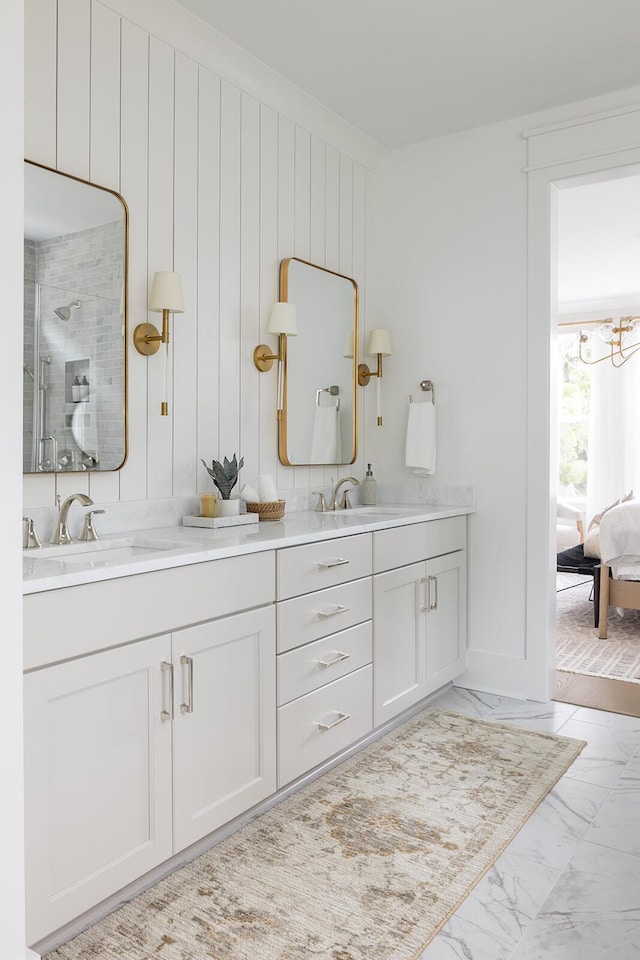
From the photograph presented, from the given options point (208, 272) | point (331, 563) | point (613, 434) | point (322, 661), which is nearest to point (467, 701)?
point (322, 661)

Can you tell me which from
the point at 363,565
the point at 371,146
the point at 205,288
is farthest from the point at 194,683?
the point at 371,146

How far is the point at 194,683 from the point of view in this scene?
78.2 inches

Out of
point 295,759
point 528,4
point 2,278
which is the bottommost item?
point 295,759

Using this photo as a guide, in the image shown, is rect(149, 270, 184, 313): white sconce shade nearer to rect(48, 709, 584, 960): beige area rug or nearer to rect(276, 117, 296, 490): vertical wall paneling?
rect(276, 117, 296, 490): vertical wall paneling

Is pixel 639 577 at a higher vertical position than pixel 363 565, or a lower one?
lower

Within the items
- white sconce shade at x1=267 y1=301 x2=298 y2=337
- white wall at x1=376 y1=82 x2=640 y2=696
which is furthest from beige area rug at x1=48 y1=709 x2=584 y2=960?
white sconce shade at x1=267 y1=301 x2=298 y2=337

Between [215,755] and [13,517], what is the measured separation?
115 centimetres

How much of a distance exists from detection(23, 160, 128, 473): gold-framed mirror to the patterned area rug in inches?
106

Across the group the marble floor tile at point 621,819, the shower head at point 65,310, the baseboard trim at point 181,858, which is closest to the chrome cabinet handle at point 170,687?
the baseboard trim at point 181,858

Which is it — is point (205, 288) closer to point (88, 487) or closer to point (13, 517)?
point (88, 487)

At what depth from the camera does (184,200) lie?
105 inches

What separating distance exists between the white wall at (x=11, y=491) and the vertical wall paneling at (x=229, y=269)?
170 cm

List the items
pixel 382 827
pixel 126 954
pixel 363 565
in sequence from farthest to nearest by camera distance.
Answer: pixel 363 565, pixel 382 827, pixel 126 954

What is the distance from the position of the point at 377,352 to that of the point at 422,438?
48 centimetres
